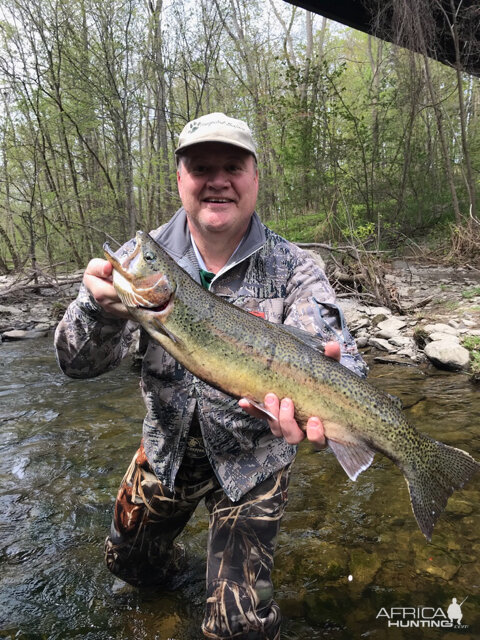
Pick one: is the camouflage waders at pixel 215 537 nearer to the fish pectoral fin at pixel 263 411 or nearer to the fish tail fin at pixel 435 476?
the fish pectoral fin at pixel 263 411

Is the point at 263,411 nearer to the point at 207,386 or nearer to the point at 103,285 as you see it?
the point at 207,386

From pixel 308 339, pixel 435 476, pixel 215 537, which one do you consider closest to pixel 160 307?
pixel 308 339

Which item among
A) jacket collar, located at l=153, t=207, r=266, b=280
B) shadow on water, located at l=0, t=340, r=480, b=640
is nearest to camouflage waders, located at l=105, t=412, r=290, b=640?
shadow on water, located at l=0, t=340, r=480, b=640

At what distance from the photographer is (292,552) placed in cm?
331

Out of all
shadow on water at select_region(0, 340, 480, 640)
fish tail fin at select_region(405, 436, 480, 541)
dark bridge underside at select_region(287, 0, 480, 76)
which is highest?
dark bridge underside at select_region(287, 0, 480, 76)

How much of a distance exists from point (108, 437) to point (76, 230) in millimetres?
13473

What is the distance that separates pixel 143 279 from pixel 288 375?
80cm

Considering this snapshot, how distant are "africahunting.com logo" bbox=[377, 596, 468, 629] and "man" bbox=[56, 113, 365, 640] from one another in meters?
0.91

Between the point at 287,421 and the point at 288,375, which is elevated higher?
the point at 288,375

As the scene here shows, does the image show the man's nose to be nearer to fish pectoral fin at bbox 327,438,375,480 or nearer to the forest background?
fish pectoral fin at bbox 327,438,375,480

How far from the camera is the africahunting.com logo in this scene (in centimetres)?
265

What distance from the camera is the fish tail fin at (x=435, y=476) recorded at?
206 cm

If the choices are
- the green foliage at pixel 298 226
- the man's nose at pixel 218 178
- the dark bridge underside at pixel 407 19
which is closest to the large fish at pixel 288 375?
the man's nose at pixel 218 178

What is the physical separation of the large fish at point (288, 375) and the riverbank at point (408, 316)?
5.15 m
